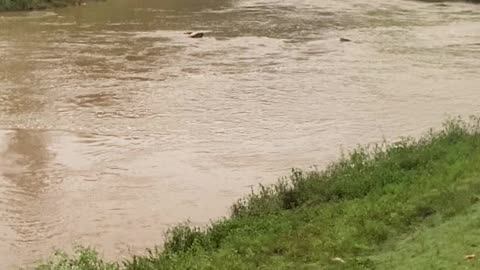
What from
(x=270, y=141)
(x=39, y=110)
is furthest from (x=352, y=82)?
(x=39, y=110)

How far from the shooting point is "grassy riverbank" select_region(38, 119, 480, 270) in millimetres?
6617

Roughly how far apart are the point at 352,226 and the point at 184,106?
10.2 meters

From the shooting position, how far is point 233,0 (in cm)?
3812

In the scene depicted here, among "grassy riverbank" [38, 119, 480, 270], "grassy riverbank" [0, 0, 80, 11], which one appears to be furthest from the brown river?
"grassy riverbank" [0, 0, 80, 11]

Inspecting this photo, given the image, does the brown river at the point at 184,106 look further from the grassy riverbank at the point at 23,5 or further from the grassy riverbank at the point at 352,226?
the grassy riverbank at the point at 23,5

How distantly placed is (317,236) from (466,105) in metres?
10.2

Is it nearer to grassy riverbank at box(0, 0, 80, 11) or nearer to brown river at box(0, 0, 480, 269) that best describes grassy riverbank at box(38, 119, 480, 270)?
brown river at box(0, 0, 480, 269)

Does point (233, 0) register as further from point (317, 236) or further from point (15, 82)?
point (317, 236)

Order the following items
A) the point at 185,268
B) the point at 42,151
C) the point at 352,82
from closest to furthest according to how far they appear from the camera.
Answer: the point at 185,268, the point at 42,151, the point at 352,82

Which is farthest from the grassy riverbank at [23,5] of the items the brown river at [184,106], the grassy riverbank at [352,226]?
the grassy riverbank at [352,226]

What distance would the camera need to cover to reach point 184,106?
1730 cm

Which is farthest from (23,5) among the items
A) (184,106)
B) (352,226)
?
(352,226)

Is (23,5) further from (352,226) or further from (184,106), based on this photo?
(352,226)

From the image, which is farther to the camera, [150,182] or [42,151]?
[42,151]
